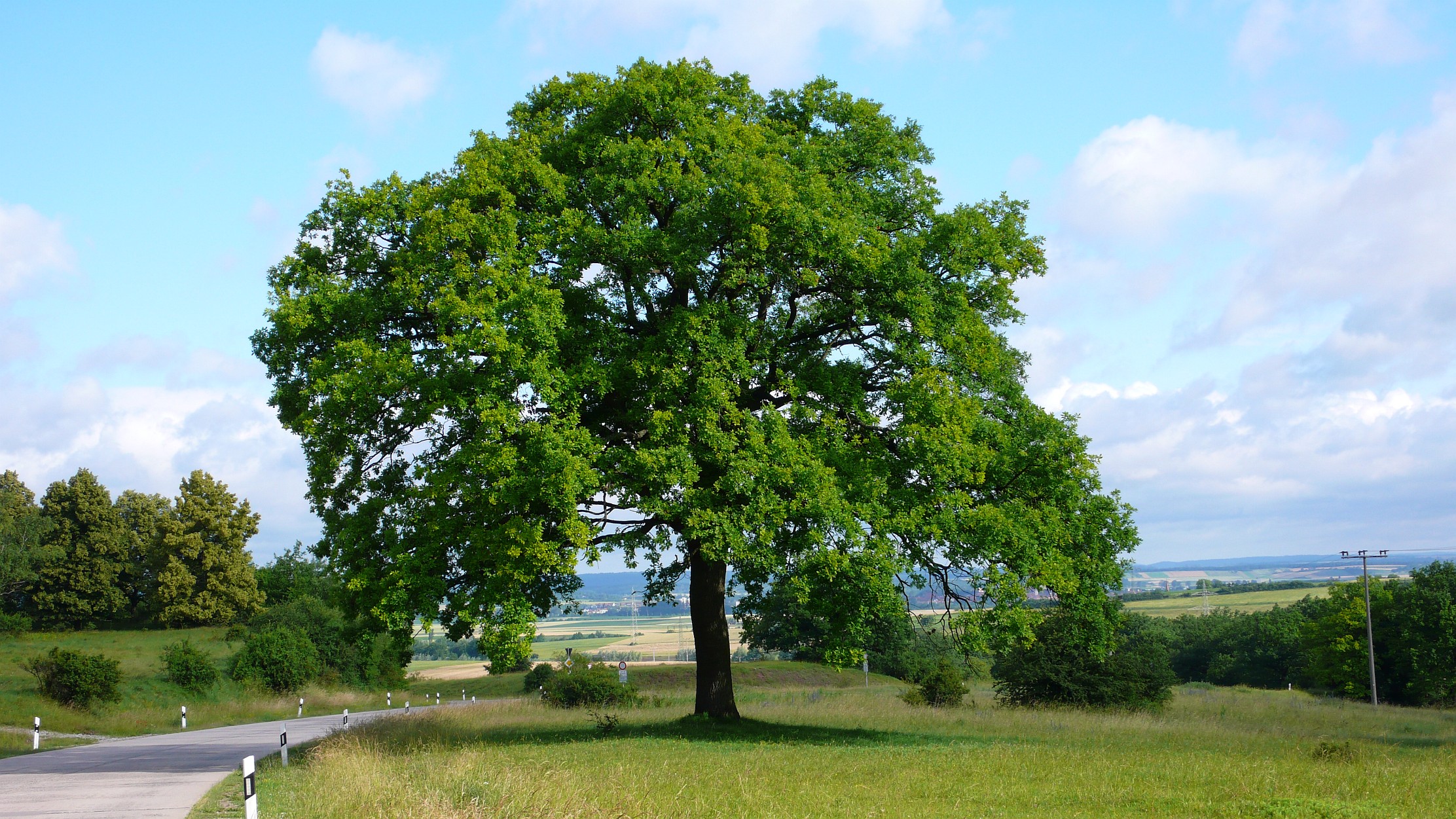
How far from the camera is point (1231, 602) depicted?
151m

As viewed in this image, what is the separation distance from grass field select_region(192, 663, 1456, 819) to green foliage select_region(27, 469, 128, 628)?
45348 mm

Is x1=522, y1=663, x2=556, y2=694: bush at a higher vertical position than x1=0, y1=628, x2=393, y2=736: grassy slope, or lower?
lower

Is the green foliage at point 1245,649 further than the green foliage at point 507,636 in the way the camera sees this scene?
Yes

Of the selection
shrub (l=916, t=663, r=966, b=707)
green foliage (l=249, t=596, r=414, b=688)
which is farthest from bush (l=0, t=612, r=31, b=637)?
shrub (l=916, t=663, r=966, b=707)

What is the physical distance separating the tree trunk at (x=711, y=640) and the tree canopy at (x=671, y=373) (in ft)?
2.29

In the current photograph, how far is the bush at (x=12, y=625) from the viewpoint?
1992 inches

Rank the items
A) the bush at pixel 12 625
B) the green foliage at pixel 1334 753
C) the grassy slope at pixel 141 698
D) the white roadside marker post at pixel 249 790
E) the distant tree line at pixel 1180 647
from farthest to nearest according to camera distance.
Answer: the bush at pixel 12 625, the grassy slope at pixel 141 698, the distant tree line at pixel 1180 647, the green foliage at pixel 1334 753, the white roadside marker post at pixel 249 790

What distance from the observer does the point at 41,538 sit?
191 ft

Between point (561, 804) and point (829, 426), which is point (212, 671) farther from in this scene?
point (561, 804)

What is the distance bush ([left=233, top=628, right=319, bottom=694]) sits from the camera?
149 ft

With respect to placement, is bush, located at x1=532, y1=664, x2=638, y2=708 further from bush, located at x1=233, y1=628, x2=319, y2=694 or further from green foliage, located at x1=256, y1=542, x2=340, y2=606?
green foliage, located at x1=256, y1=542, x2=340, y2=606

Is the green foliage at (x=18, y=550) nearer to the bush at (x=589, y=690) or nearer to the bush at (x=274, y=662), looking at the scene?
the bush at (x=274, y=662)

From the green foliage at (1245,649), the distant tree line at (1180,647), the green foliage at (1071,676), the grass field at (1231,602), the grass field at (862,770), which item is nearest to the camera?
the grass field at (862,770)

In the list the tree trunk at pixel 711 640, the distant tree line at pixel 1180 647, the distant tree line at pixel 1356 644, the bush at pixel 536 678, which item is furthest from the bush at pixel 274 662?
the distant tree line at pixel 1356 644
